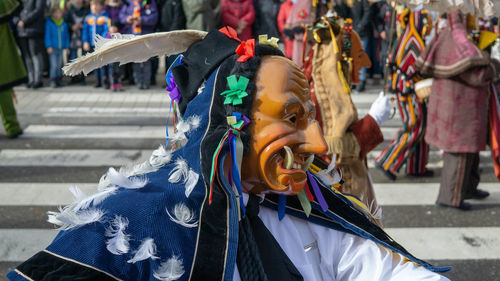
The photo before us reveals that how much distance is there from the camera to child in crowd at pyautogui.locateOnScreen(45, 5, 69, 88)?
1205cm

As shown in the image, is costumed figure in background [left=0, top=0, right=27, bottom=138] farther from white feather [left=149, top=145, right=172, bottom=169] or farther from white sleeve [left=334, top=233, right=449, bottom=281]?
white sleeve [left=334, top=233, right=449, bottom=281]

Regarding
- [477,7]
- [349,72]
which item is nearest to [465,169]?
[349,72]

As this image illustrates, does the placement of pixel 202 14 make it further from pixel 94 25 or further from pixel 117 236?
pixel 117 236

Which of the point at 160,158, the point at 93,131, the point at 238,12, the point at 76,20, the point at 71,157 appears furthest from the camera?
the point at 76,20

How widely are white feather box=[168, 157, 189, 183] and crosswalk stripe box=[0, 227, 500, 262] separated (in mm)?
3128

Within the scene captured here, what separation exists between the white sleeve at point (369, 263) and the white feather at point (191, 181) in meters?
0.71

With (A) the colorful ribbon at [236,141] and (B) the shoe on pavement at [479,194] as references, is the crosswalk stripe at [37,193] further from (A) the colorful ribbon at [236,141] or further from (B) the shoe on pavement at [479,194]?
(A) the colorful ribbon at [236,141]

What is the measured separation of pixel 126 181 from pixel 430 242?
381 centimetres

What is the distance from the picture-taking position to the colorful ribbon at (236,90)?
7.54 feet

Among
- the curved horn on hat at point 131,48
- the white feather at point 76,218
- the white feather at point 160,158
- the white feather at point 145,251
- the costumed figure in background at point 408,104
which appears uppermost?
the curved horn on hat at point 131,48

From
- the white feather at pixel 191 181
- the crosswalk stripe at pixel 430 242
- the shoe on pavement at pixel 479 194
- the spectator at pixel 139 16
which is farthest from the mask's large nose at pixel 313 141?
the spectator at pixel 139 16

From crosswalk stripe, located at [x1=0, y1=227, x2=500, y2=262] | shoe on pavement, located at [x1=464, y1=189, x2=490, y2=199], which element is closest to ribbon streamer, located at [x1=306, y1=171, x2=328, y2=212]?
crosswalk stripe, located at [x1=0, y1=227, x2=500, y2=262]

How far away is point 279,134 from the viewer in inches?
92.0

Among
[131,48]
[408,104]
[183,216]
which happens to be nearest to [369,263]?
[183,216]
